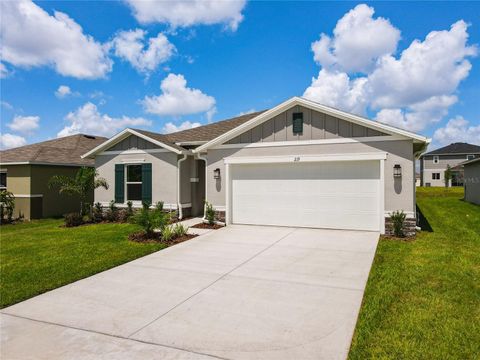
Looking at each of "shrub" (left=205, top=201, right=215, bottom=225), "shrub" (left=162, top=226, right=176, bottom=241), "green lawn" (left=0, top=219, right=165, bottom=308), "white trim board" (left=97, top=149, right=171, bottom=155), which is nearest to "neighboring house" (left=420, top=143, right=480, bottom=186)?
"shrub" (left=205, top=201, right=215, bottom=225)

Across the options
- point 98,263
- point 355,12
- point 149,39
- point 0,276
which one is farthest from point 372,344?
point 149,39

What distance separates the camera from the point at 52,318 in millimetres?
4246

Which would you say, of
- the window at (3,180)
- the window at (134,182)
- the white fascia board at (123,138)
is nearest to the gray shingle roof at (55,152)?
the window at (3,180)

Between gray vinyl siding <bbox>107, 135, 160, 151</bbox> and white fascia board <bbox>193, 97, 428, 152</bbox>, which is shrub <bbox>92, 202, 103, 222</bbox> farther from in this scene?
white fascia board <bbox>193, 97, 428, 152</bbox>

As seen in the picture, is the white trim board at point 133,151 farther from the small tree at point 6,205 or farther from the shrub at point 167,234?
the shrub at point 167,234

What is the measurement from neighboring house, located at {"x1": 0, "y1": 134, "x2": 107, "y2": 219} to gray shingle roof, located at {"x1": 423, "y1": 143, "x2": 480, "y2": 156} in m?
45.5

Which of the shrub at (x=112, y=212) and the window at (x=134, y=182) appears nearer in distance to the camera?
the shrub at (x=112, y=212)

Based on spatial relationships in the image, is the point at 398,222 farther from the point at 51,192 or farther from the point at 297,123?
the point at 51,192

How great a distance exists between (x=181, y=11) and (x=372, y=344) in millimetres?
10850

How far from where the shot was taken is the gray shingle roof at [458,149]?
42.1 metres

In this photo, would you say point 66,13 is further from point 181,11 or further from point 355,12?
point 355,12

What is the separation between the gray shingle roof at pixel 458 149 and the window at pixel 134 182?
1711 inches

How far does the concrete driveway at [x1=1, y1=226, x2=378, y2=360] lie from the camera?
346 centimetres

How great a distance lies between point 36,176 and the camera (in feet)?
49.1
